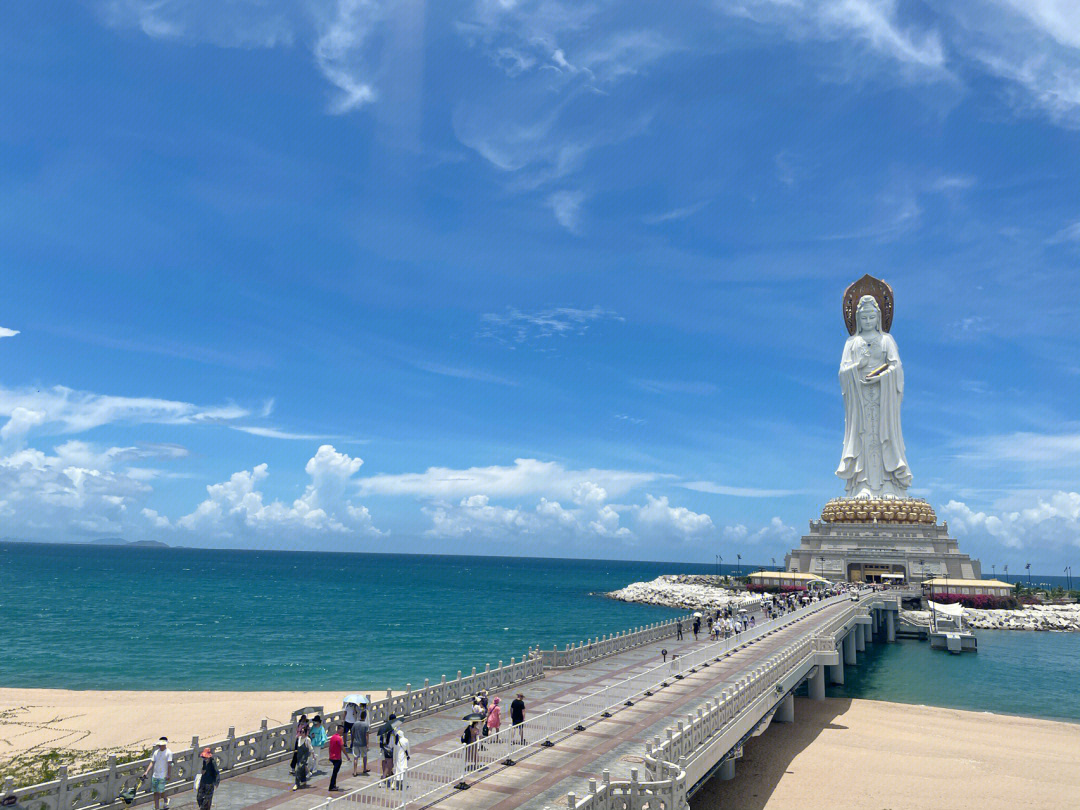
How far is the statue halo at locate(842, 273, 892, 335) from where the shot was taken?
96312 millimetres

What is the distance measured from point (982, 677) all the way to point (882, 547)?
3709cm

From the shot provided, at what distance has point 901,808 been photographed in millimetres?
24203

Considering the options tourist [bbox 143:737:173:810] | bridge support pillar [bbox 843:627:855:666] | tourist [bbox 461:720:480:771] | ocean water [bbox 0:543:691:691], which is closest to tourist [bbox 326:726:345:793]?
tourist [bbox 461:720:480:771]

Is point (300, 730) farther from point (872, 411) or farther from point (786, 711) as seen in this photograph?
point (872, 411)

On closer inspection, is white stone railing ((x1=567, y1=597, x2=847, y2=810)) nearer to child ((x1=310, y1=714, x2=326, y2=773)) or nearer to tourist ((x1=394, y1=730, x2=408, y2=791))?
tourist ((x1=394, y1=730, x2=408, y2=791))

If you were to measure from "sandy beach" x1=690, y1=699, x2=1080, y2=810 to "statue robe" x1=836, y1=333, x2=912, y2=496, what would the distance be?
55.0 m

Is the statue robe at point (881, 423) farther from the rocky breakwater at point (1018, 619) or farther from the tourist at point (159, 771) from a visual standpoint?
the tourist at point (159, 771)

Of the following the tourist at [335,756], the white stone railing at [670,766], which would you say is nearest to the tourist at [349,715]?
the tourist at [335,756]

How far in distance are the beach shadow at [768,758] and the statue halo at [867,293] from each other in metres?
67.9

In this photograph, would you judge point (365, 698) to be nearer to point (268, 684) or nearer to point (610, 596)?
point (268, 684)

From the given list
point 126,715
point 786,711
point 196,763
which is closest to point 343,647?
point 126,715

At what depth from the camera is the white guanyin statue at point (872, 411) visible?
9038 centimetres

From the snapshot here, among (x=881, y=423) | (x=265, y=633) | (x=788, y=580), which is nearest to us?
(x=265, y=633)

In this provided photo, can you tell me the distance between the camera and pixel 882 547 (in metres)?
84.2
